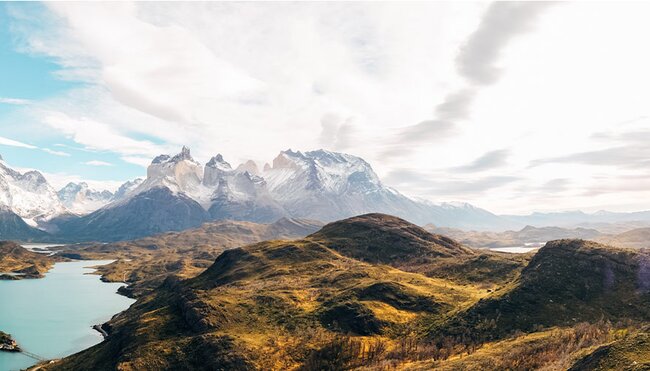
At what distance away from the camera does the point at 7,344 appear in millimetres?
188625

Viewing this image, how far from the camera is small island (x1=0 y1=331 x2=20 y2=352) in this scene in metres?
185

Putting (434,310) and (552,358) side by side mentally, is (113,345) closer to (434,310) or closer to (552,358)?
(434,310)

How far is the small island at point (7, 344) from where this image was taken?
7265 inches

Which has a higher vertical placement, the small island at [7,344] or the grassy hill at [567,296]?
the grassy hill at [567,296]

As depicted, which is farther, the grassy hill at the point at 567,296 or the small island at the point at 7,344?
the small island at the point at 7,344

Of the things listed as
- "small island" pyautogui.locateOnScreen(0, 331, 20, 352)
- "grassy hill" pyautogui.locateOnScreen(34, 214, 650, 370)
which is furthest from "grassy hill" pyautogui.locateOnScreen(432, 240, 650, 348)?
"small island" pyautogui.locateOnScreen(0, 331, 20, 352)

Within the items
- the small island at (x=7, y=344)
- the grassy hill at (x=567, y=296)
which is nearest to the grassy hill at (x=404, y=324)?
the grassy hill at (x=567, y=296)

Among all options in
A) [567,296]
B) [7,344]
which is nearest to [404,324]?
[567,296]

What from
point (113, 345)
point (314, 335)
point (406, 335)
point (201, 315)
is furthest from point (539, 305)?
point (113, 345)

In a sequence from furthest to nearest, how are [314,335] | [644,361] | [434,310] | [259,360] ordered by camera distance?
[434,310] < [314,335] < [259,360] < [644,361]

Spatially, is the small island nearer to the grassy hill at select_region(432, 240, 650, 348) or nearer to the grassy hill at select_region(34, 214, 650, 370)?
the grassy hill at select_region(34, 214, 650, 370)

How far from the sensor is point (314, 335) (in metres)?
132

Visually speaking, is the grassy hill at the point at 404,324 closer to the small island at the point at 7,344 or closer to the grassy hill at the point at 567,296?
the grassy hill at the point at 567,296

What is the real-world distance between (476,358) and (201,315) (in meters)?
86.2
